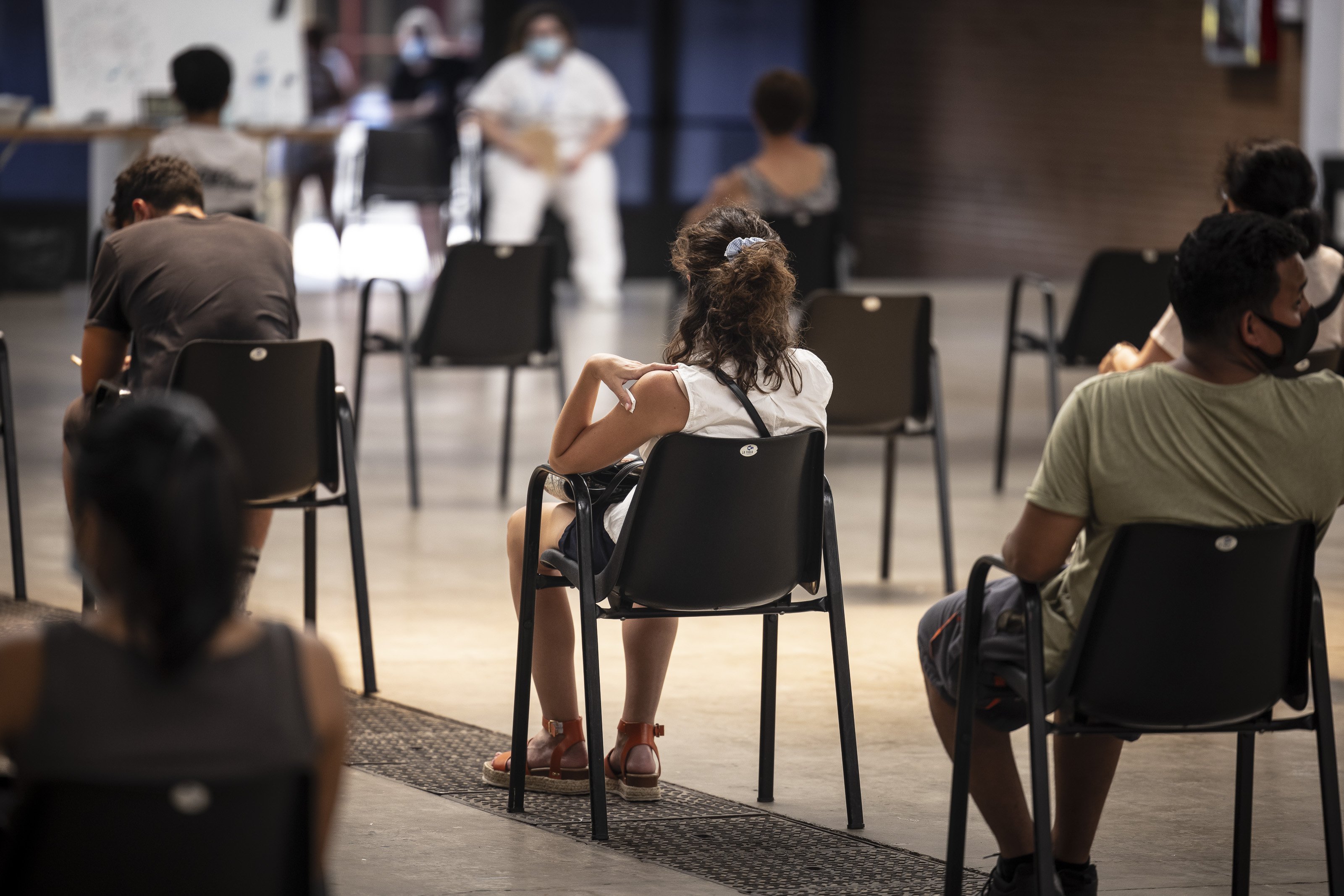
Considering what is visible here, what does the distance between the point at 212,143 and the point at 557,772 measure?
127 inches

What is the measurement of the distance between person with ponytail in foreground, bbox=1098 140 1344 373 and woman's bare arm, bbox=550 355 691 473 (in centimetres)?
119

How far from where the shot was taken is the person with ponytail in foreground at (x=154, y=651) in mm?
1476

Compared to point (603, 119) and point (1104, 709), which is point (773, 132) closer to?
point (603, 119)

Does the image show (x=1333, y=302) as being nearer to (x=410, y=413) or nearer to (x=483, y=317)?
(x=483, y=317)

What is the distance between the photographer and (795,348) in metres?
3.11

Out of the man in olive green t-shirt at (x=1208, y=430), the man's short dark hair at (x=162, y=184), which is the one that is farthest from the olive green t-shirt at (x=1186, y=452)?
the man's short dark hair at (x=162, y=184)

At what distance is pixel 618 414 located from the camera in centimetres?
300

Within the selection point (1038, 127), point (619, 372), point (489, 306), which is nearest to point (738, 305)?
point (619, 372)

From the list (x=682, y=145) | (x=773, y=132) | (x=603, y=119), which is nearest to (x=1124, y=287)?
(x=773, y=132)

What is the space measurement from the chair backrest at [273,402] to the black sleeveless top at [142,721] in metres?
2.09

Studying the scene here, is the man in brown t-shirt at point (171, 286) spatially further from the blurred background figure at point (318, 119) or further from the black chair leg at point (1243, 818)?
the blurred background figure at point (318, 119)

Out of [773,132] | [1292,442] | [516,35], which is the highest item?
[516,35]

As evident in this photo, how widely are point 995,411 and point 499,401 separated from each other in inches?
82.6

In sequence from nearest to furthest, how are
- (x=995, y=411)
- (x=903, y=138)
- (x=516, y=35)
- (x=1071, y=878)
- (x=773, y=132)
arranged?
1. (x=1071, y=878)
2. (x=773, y=132)
3. (x=995, y=411)
4. (x=516, y=35)
5. (x=903, y=138)
